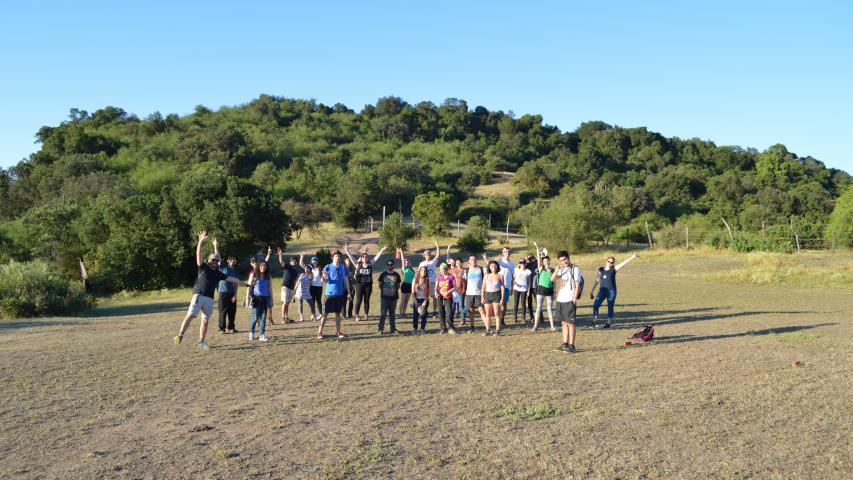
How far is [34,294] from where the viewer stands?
65.1ft

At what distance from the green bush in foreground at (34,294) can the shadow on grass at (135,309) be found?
0.69 meters

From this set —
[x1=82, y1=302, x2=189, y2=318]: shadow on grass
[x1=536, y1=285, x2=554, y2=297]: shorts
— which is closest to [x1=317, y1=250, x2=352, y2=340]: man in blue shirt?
[x1=536, y1=285, x2=554, y2=297]: shorts

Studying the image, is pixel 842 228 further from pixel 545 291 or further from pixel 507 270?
pixel 545 291

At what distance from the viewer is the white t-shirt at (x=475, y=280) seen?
1270cm

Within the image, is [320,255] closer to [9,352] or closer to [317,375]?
[9,352]

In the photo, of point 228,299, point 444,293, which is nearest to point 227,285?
point 228,299

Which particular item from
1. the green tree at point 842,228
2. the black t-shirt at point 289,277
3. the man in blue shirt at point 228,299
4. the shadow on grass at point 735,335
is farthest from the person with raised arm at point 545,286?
the green tree at point 842,228

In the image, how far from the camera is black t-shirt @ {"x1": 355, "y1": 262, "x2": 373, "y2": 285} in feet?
47.3

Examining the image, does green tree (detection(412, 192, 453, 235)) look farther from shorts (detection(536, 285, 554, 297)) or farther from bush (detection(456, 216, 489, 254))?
shorts (detection(536, 285, 554, 297))

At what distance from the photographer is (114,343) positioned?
40.1ft

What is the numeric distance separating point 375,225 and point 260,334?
4785cm

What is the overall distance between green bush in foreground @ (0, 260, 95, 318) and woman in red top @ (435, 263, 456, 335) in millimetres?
13644

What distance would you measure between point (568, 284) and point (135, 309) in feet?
57.8

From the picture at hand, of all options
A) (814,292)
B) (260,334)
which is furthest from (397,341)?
(814,292)
